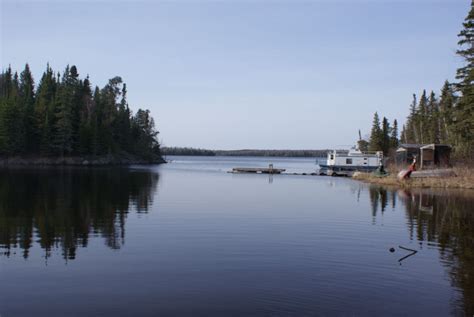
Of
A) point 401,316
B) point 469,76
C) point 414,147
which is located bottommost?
point 401,316

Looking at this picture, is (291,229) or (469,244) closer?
(469,244)

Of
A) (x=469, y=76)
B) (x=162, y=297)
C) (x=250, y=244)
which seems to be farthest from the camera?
(x=469, y=76)

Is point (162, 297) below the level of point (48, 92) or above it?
below

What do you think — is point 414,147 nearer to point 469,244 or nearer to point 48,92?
point 469,244

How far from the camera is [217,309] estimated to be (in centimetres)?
966

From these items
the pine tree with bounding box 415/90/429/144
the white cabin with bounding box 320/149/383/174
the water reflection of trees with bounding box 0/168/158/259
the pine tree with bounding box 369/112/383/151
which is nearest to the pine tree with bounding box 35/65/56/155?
the white cabin with bounding box 320/149/383/174

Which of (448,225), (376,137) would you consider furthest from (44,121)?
(448,225)

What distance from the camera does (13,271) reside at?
12305mm

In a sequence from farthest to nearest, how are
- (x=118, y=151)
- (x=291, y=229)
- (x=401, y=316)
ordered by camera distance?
(x=118, y=151), (x=291, y=229), (x=401, y=316)

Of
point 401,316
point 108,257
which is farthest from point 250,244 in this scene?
point 401,316

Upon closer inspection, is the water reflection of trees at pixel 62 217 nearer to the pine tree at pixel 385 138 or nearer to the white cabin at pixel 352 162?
the white cabin at pixel 352 162

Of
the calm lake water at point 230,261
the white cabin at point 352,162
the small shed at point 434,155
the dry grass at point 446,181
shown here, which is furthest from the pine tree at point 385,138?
the calm lake water at point 230,261

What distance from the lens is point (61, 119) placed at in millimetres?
89438

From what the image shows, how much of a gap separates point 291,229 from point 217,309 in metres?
10.8
